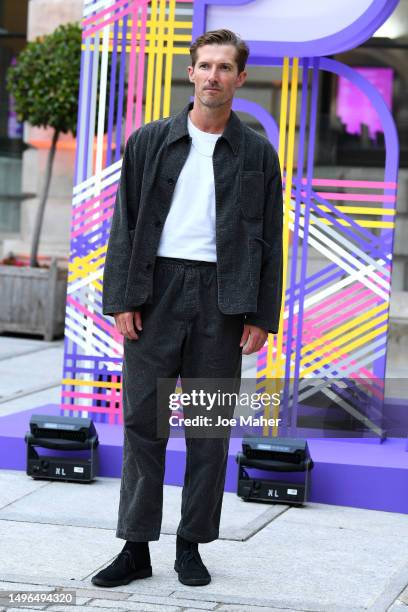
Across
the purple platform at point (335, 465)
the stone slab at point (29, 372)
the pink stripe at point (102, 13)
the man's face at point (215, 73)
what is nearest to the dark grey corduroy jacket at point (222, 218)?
the man's face at point (215, 73)

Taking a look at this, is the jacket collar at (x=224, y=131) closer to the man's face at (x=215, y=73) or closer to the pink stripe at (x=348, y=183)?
the man's face at (x=215, y=73)

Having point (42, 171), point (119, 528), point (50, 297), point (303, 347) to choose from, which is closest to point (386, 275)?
point (303, 347)

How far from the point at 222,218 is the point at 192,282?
0.24m

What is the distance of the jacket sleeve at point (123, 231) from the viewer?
417 cm

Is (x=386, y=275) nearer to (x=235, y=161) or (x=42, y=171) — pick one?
(x=235, y=161)

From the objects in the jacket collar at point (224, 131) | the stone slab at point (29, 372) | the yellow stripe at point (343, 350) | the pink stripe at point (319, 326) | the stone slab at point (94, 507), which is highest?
the jacket collar at point (224, 131)

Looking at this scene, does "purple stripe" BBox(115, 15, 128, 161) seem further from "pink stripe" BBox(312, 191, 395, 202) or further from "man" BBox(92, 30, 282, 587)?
"man" BBox(92, 30, 282, 587)

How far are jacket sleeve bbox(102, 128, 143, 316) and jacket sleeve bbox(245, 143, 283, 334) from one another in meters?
0.46

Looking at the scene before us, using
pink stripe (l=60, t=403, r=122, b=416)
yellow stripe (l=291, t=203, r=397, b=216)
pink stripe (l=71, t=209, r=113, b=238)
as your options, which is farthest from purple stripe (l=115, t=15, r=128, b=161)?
pink stripe (l=60, t=403, r=122, b=416)

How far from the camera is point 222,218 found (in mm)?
4121

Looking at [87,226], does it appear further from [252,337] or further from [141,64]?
[252,337]

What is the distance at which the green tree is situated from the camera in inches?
434

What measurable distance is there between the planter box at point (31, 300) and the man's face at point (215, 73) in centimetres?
721

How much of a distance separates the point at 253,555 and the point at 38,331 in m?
6.99
